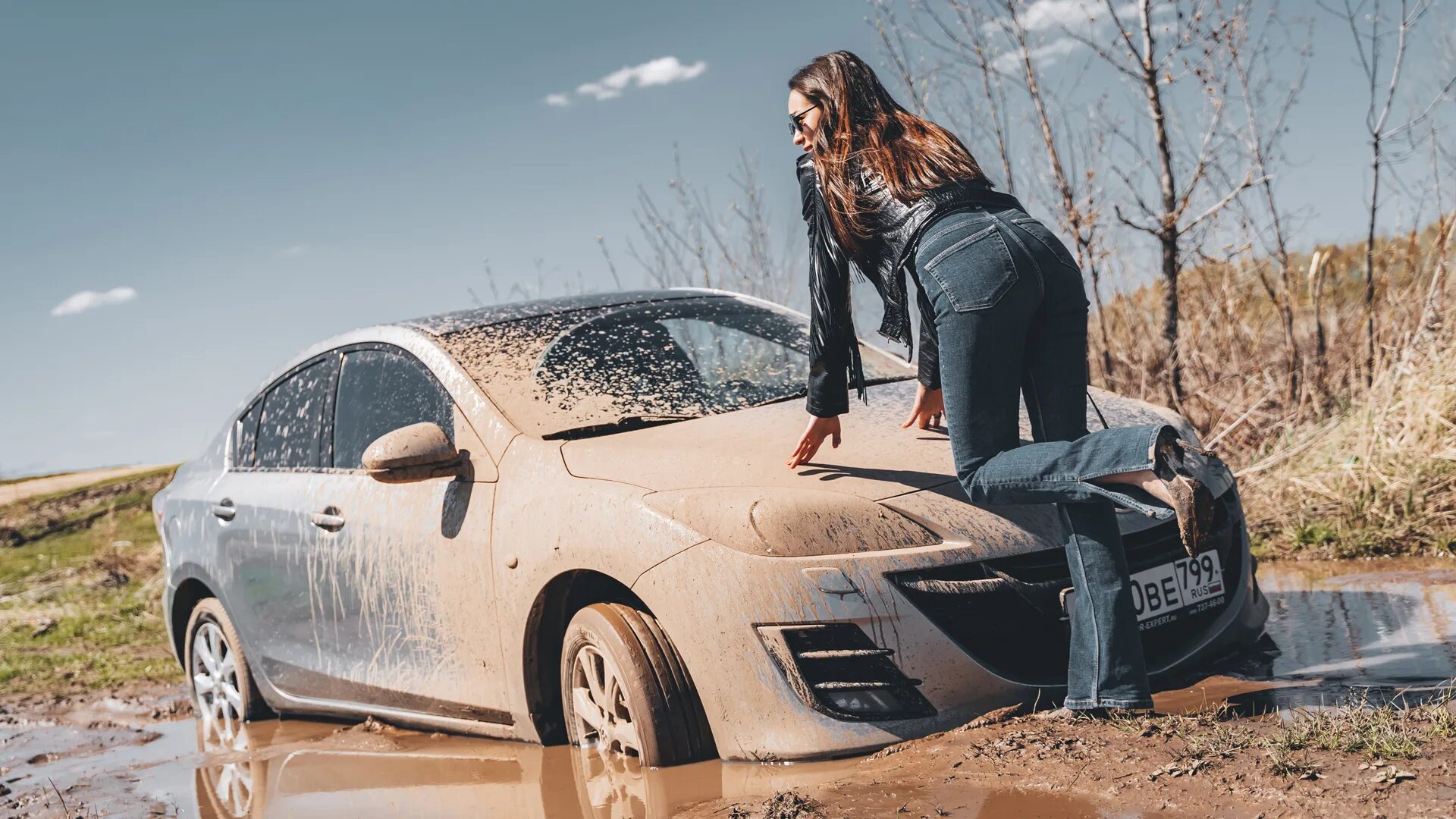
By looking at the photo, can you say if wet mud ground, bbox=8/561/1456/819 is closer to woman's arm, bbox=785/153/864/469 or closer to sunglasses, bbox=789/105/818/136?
woman's arm, bbox=785/153/864/469

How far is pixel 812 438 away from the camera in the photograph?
3.46 m

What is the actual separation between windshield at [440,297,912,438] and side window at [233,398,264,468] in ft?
4.75

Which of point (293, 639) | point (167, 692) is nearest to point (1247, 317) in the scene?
point (293, 639)

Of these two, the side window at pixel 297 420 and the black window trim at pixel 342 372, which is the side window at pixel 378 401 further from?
the side window at pixel 297 420

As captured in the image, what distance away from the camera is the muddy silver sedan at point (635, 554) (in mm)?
3066

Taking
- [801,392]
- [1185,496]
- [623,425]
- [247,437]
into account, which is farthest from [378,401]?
[1185,496]

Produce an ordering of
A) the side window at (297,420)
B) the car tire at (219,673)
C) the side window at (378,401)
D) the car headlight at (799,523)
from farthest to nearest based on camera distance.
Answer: the car tire at (219,673) < the side window at (297,420) < the side window at (378,401) < the car headlight at (799,523)

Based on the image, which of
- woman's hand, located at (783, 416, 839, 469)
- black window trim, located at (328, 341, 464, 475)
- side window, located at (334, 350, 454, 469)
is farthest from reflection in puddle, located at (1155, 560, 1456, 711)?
side window, located at (334, 350, 454, 469)

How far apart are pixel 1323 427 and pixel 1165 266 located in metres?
1.30

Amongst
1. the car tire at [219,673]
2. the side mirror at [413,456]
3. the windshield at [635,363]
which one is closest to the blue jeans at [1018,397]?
the windshield at [635,363]

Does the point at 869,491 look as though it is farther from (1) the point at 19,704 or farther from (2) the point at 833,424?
(1) the point at 19,704

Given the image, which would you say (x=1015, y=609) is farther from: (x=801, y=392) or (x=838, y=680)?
(x=801, y=392)

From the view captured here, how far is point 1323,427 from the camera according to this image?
6.79 m

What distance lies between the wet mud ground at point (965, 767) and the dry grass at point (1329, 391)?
388 millimetres
